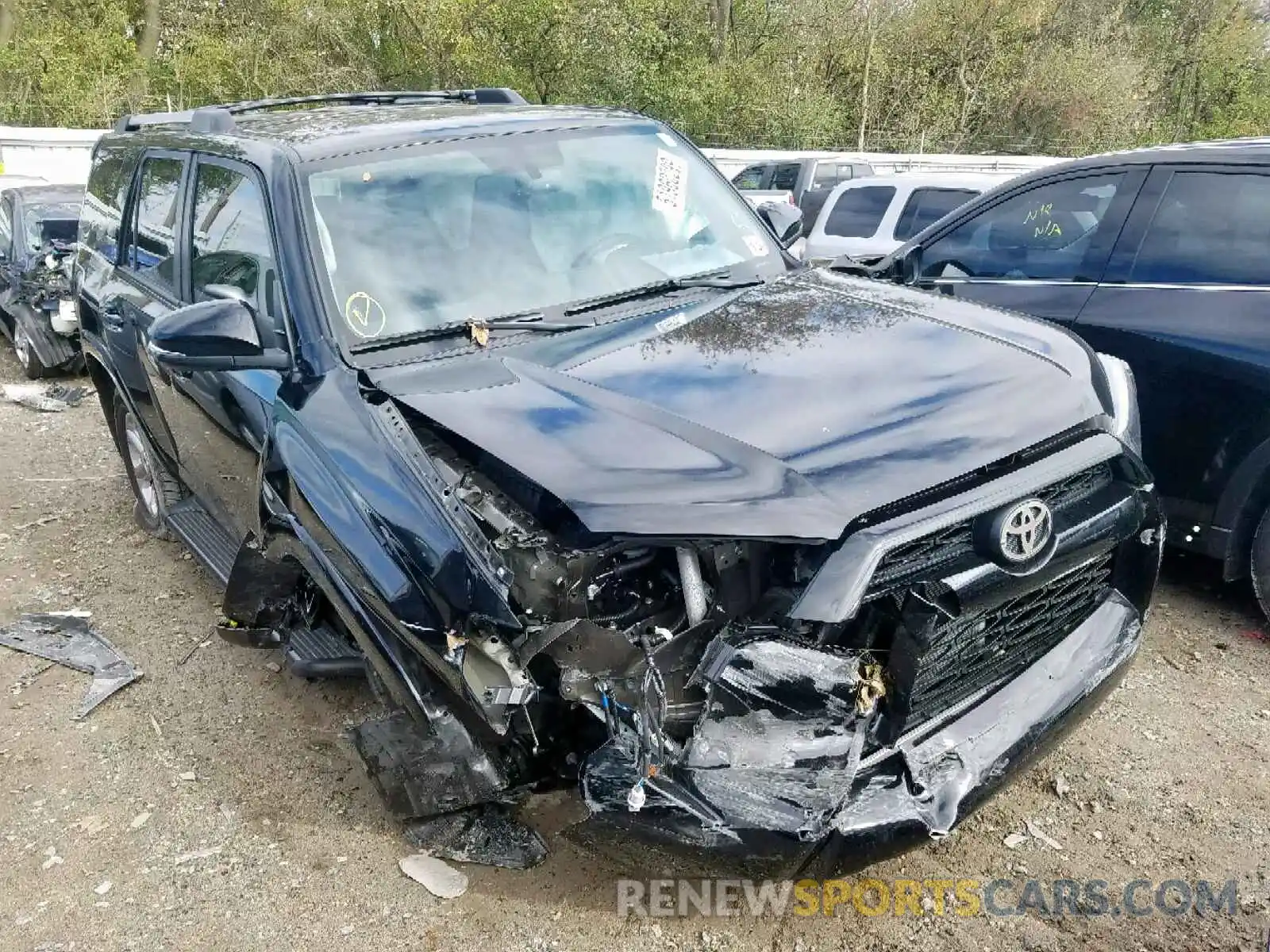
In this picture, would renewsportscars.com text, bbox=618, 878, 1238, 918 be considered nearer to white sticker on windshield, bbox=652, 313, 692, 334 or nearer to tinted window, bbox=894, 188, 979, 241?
white sticker on windshield, bbox=652, 313, 692, 334

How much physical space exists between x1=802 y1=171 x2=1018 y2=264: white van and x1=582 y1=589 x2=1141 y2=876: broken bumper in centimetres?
776

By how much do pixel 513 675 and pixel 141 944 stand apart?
1338mm

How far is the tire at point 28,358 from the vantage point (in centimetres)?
909

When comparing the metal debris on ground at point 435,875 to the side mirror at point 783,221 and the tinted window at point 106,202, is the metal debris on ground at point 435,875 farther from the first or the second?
the tinted window at point 106,202

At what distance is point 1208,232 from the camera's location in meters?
3.90

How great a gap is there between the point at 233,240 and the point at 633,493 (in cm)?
206

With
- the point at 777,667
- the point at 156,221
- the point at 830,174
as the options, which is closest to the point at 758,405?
the point at 777,667

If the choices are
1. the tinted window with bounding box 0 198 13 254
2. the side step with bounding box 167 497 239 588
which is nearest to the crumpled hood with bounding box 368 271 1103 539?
the side step with bounding box 167 497 239 588

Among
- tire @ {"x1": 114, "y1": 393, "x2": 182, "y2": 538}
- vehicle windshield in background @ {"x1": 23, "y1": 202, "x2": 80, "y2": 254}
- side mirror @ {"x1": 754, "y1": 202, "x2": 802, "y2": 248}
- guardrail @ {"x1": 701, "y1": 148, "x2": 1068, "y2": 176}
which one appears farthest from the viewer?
guardrail @ {"x1": 701, "y1": 148, "x2": 1068, "y2": 176}

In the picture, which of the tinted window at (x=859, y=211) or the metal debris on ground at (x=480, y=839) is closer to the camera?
the metal debris on ground at (x=480, y=839)

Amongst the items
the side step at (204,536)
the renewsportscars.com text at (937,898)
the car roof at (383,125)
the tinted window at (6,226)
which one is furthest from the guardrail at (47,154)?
the renewsportscars.com text at (937,898)

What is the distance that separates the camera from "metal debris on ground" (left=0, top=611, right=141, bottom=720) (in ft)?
13.2

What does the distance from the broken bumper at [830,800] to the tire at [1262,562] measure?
1875 millimetres

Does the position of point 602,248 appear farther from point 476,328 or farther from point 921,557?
point 921,557
